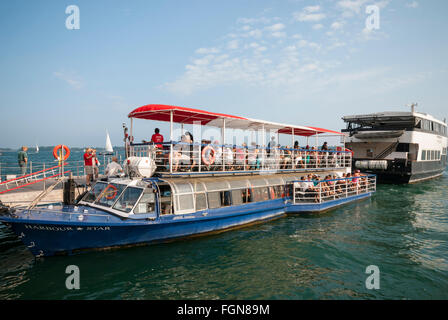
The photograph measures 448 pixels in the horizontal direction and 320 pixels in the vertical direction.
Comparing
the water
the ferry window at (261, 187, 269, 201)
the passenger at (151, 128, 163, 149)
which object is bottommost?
the water

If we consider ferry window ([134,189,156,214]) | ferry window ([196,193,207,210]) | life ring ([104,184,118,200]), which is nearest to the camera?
ferry window ([134,189,156,214])

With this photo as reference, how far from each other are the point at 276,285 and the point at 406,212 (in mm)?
12599

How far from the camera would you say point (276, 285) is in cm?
715

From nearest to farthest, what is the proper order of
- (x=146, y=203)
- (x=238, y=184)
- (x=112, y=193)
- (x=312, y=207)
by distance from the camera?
(x=146, y=203), (x=112, y=193), (x=238, y=184), (x=312, y=207)

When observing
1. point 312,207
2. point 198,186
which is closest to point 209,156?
point 198,186

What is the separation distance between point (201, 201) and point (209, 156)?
2.00 meters

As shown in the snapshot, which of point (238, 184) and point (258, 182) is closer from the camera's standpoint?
point (238, 184)

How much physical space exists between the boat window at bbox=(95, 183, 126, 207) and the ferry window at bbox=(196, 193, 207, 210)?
2.87 metres

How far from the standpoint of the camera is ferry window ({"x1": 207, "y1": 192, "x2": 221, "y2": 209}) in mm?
10711

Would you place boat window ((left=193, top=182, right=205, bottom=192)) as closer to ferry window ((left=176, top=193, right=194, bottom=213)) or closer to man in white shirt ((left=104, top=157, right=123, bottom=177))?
ferry window ((left=176, top=193, right=194, bottom=213))

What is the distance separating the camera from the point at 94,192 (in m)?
10.4

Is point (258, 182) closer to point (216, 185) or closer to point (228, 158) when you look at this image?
point (228, 158)

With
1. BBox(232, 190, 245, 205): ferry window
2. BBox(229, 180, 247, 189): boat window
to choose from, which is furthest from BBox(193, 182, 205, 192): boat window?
BBox(232, 190, 245, 205): ferry window
